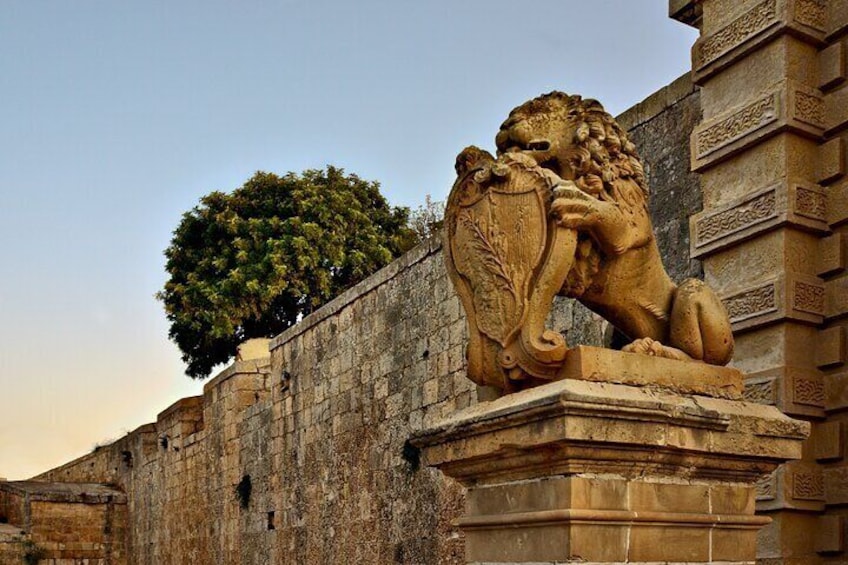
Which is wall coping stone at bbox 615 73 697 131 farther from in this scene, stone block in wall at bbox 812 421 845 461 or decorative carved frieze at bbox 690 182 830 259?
stone block in wall at bbox 812 421 845 461

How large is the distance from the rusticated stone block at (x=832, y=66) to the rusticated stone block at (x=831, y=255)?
844 millimetres

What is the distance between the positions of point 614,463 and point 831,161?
11.3 feet

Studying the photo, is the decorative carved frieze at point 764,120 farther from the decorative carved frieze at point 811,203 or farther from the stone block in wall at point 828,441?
the stone block in wall at point 828,441

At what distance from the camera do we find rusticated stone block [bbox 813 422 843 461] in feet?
20.3

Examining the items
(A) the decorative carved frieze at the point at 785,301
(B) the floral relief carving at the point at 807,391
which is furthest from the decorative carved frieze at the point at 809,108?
(B) the floral relief carving at the point at 807,391

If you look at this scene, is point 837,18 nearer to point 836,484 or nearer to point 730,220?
point 730,220

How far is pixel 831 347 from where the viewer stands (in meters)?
6.33

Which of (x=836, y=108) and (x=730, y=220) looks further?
(x=730, y=220)

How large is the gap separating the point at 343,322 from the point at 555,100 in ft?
33.1

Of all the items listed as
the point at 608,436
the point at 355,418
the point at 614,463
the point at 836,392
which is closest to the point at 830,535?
the point at 836,392

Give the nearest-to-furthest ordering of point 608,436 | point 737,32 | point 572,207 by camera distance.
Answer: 1. point 608,436
2. point 572,207
3. point 737,32

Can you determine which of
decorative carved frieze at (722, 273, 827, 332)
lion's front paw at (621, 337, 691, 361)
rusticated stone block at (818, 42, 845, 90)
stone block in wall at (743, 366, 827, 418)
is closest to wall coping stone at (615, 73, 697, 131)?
rusticated stone block at (818, 42, 845, 90)

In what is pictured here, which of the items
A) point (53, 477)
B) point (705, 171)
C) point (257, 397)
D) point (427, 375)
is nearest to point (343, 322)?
point (427, 375)

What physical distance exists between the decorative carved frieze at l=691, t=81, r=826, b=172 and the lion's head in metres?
2.54
